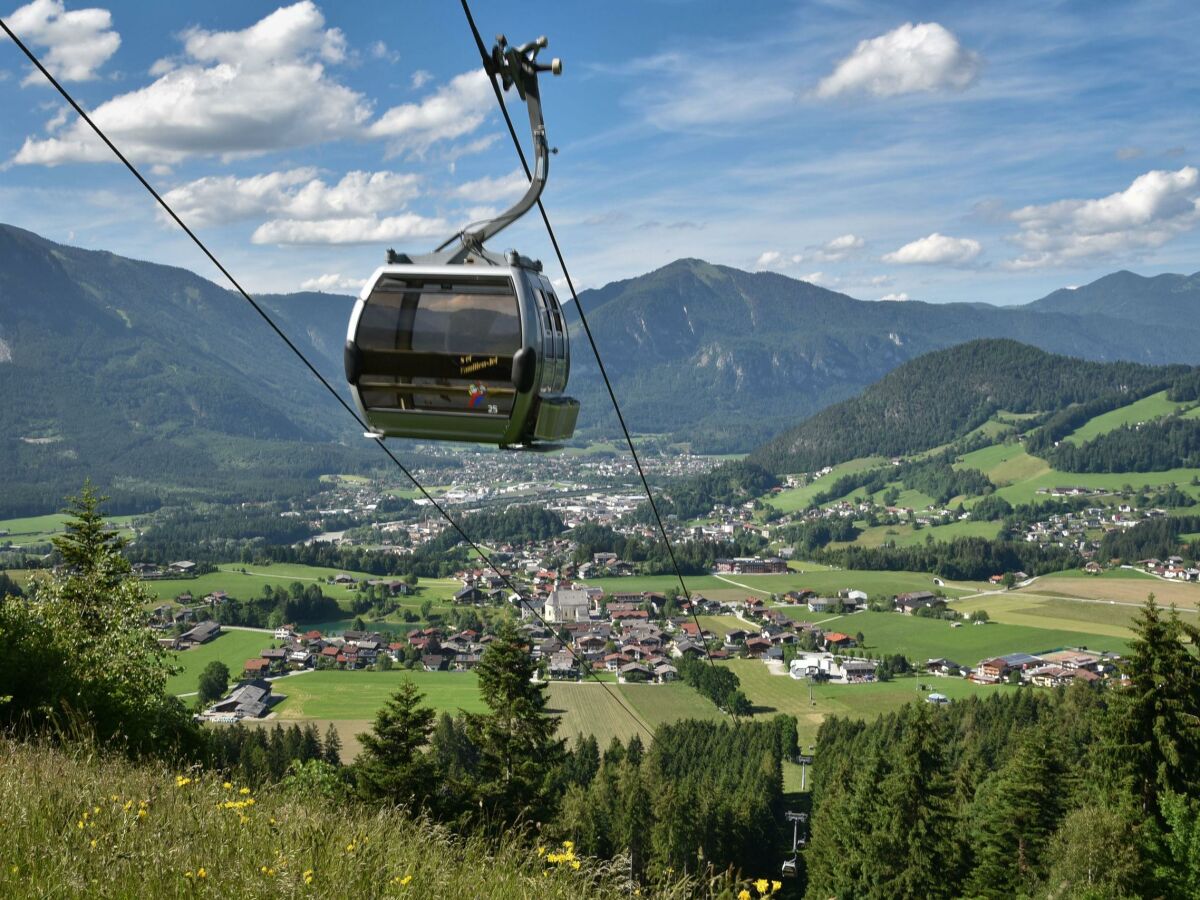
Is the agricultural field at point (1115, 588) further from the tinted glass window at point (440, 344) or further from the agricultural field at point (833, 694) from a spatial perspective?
the tinted glass window at point (440, 344)

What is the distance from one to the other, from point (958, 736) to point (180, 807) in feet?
162

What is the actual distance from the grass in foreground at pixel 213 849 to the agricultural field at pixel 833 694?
51.0 metres

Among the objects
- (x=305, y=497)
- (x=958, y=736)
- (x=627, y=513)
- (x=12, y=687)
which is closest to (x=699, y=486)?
(x=627, y=513)

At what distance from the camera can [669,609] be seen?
100 m

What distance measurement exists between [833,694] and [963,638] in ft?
64.7

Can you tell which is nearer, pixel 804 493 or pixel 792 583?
pixel 792 583

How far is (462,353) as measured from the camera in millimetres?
7191

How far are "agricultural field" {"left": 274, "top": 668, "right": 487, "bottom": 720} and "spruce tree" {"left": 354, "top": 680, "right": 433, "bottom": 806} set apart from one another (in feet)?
116

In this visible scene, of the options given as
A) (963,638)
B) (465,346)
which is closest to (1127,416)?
(963,638)

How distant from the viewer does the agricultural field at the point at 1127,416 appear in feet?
569

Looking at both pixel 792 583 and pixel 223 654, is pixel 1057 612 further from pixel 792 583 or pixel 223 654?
pixel 223 654

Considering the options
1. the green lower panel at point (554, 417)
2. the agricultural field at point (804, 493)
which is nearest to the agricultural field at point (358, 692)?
the green lower panel at point (554, 417)

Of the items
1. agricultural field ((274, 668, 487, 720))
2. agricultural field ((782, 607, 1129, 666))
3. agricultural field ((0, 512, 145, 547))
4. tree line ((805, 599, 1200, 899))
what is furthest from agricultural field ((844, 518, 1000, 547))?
tree line ((805, 599, 1200, 899))

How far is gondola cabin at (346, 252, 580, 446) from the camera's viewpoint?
23.1 ft
